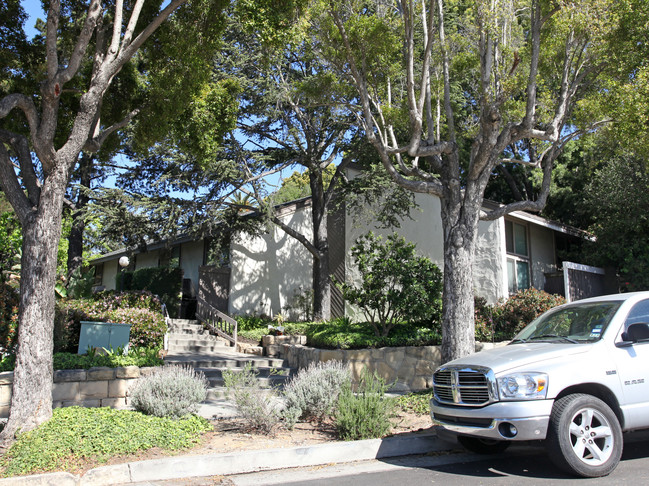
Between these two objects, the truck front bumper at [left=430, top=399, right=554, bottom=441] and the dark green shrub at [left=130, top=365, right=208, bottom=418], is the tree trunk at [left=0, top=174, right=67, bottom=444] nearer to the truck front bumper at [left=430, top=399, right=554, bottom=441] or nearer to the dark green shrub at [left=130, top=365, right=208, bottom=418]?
the dark green shrub at [left=130, top=365, right=208, bottom=418]

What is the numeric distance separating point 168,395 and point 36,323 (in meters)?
1.91

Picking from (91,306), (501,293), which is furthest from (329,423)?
(501,293)

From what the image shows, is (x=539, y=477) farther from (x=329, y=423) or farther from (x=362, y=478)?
(x=329, y=423)

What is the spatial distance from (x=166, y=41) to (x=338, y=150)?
1032 centimetres

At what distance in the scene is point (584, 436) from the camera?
5344mm

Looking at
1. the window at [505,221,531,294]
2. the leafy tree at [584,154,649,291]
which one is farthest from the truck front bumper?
the leafy tree at [584,154,649,291]

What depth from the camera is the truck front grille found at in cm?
570

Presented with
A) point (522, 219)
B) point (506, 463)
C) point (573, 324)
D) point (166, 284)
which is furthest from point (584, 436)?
point (166, 284)

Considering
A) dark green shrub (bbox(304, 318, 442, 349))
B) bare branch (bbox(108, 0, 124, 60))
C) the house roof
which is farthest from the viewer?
the house roof

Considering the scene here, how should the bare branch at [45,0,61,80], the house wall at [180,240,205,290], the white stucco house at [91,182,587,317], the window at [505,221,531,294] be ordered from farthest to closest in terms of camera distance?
the house wall at [180,240,205,290] → the window at [505,221,531,294] → the white stucco house at [91,182,587,317] → the bare branch at [45,0,61,80]

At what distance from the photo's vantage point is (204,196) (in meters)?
17.2

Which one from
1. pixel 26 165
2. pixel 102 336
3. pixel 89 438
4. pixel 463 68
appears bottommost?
pixel 89 438

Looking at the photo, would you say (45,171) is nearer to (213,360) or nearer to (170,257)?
(213,360)

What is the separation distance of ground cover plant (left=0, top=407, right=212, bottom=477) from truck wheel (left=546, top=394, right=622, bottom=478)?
13.6ft
